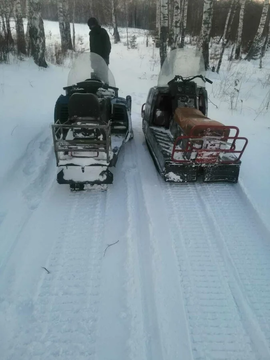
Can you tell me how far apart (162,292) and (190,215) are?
48.6 inches

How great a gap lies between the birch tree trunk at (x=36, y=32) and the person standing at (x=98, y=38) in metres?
3.20

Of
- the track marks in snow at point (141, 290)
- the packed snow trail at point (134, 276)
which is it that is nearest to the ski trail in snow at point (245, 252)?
the packed snow trail at point (134, 276)

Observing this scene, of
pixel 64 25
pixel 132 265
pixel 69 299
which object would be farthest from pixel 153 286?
pixel 64 25

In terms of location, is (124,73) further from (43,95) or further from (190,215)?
(190,215)

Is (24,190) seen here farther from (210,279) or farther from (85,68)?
(85,68)

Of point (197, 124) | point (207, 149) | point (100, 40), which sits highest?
point (100, 40)

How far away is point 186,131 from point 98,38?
3869 millimetres

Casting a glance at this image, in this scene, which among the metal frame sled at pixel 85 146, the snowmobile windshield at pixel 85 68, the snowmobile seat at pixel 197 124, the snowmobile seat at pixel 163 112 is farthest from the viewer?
the snowmobile windshield at pixel 85 68

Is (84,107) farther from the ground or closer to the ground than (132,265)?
farther from the ground

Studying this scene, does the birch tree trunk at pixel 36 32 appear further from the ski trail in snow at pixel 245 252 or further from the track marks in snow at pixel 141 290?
the ski trail in snow at pixel 245 252

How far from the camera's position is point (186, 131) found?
161 inches

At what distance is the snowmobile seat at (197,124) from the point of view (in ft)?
12.4

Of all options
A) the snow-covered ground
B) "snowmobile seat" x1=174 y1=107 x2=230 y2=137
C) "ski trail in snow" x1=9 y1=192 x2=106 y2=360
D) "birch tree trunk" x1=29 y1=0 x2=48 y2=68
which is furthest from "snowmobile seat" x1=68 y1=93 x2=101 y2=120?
"birch tree trunk" x1=29 y1=0 x2=48 y2=68

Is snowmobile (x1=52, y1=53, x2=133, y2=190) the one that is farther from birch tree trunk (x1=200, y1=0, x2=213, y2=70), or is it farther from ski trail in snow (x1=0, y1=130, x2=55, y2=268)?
birch tree trunk (x1=200, y1=0, x2=213, y2=70)
